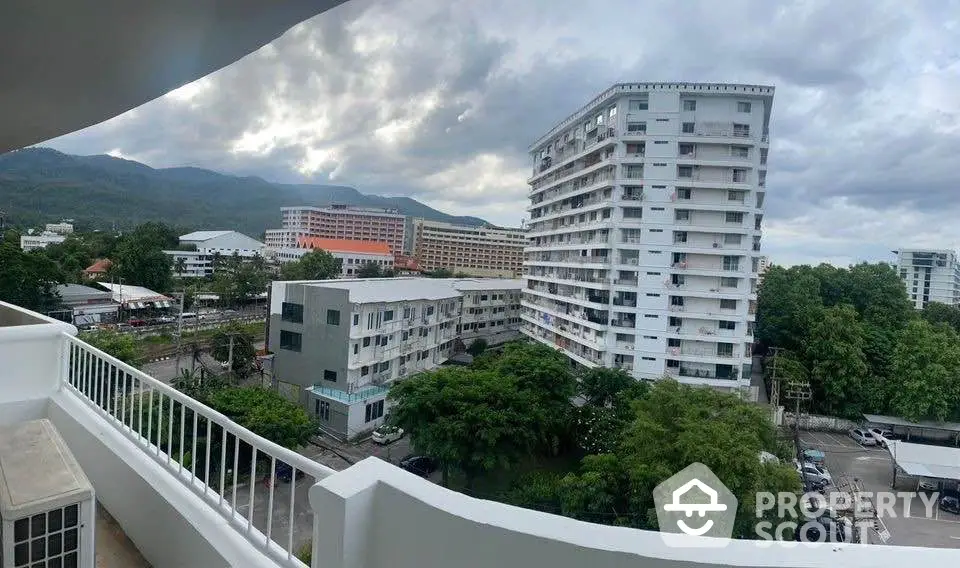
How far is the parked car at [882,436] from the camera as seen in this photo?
11255mm

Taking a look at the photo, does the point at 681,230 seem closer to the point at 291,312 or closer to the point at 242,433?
the point at 291,312

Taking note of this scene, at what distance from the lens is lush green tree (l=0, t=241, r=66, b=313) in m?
11.5

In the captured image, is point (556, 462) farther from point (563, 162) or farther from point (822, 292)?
point (822, 292)

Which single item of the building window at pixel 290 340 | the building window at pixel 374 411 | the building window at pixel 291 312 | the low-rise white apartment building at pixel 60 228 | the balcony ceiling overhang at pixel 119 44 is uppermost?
the low-rise white apartment building at pixel 60 228

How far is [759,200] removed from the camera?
13477 millimetres

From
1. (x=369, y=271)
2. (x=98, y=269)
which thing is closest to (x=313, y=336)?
(x=98, y=269)

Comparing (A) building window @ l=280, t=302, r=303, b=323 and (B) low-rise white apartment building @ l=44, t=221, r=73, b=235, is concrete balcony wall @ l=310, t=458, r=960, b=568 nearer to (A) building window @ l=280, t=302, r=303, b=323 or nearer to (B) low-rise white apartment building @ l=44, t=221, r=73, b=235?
(A) building window @ l=280, t=302, r=303, b=323

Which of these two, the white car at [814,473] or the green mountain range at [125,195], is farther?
the green mountain range at [125,195]

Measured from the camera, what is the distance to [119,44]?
1.08 meters

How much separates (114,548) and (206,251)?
31617 mm

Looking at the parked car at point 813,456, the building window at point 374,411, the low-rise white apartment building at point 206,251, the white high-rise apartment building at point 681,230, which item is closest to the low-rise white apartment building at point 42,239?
the low-rise white apartment building at point 206,251

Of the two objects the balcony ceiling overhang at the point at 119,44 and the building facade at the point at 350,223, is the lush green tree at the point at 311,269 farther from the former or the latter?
the building facade at the point at 350,223

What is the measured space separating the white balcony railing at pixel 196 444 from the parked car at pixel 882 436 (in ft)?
46.6

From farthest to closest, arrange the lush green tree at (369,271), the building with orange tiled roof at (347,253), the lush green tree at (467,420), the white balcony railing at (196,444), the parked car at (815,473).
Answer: the building with orange tiled roof at (347,253) → the lush green tree at (369,271) → the parked car at (815,473) → the lush green tree at (467,420) → the white balcony railing at (196,444)
